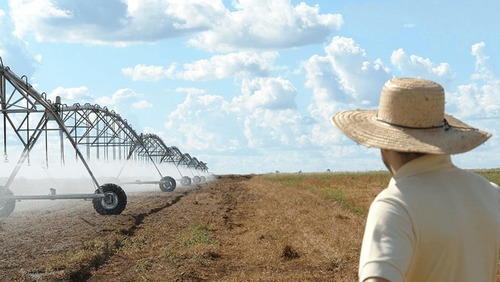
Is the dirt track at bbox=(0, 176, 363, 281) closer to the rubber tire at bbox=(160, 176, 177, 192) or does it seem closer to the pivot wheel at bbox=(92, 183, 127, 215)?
the pivot wheel at bbox=(92, 183, 127, 215)

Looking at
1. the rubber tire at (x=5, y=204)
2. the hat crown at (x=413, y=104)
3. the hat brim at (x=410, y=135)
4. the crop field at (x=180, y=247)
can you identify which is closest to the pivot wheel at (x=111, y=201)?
the crop field at (x=180, y=247)

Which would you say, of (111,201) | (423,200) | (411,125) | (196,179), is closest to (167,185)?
(111,201)

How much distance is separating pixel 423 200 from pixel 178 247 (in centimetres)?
1272

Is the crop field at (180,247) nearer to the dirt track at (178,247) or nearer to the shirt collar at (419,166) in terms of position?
the dirt track at (178,247)

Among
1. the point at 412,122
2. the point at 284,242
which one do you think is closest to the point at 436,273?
the point at 412,122

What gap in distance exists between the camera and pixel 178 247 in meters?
15.0

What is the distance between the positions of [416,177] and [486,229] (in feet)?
0.98

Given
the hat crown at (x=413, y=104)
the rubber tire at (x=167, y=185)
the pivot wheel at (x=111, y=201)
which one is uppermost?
the rubber tire at (x=167, y=185)

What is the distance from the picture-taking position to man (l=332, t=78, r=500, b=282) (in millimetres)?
2387

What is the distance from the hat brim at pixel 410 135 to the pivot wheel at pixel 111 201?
1953 centimetres

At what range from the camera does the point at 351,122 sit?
2.78 m

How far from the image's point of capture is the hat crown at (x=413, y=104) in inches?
105

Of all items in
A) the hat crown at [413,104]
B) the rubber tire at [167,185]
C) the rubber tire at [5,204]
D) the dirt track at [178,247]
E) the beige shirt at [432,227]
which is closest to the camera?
the beige shirt at [432,227]

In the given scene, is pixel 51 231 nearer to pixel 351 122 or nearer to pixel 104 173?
pixel 351 122
